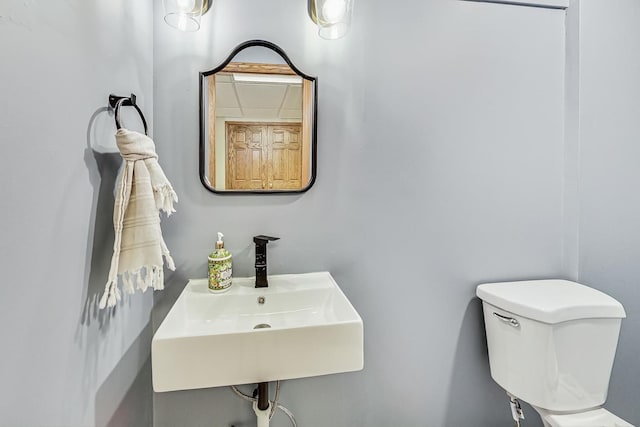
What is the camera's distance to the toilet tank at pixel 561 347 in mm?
1013

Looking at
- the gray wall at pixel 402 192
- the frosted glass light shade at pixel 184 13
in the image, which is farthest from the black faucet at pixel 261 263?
the frosted glass light shade at pixel 184 13

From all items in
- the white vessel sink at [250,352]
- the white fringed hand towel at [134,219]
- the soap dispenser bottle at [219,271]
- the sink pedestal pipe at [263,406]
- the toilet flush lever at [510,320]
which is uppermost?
A: the white fringed hand towel at [134,219]

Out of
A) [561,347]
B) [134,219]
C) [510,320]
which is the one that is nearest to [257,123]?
[134,219]

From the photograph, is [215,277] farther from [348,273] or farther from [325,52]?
[325,52]

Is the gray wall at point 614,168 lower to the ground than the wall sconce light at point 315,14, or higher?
lower

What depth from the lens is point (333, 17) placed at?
1080mm

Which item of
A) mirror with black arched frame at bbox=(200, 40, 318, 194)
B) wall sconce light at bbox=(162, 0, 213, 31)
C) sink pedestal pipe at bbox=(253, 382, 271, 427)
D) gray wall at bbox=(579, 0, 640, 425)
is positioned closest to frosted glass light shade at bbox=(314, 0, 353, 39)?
mirror with black arched frame at bbox=(200, 40, 318, 194)

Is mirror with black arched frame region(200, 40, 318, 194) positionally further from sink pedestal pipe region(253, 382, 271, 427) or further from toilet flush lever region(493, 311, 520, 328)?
toilet flush lever region(493, 311, 520, 328)

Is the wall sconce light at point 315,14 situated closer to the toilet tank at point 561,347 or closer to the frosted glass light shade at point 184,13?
the frosted glass light shade at point 184,13

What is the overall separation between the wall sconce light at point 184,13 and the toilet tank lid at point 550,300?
5.17 ft

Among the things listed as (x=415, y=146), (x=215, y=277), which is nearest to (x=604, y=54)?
(x=415, y=146)

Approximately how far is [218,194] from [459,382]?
134cm

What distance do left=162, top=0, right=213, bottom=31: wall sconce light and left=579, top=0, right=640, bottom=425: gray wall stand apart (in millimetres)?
1664

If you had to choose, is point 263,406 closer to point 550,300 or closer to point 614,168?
point 550,300
